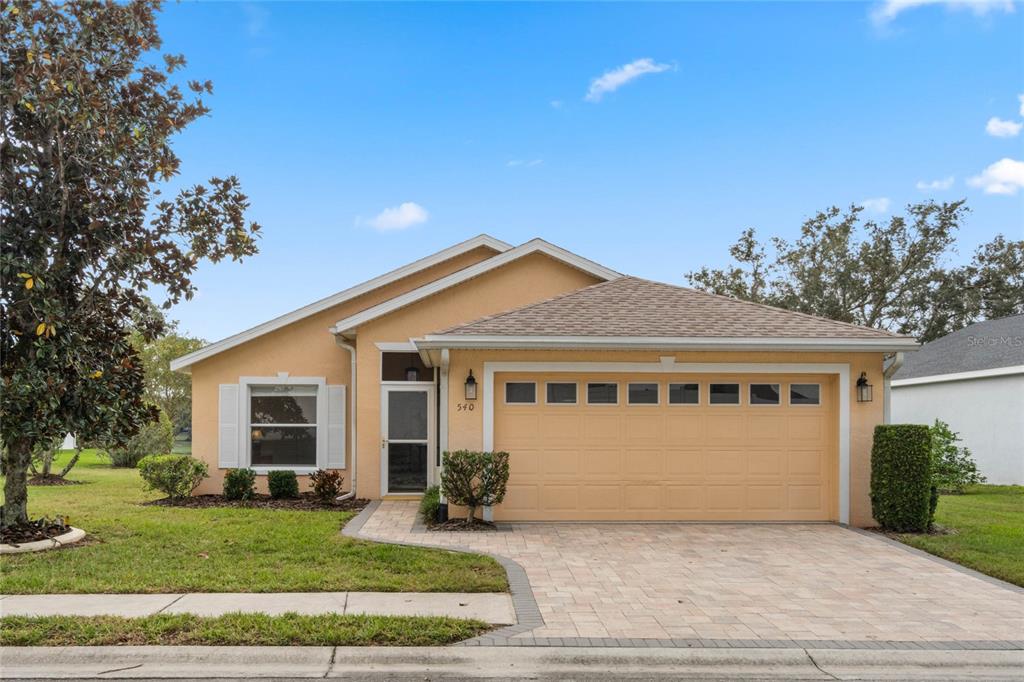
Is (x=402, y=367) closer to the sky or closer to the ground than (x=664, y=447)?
closer to the sky

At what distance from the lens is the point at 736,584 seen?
7.13 m

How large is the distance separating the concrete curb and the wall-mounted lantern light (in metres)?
5.90

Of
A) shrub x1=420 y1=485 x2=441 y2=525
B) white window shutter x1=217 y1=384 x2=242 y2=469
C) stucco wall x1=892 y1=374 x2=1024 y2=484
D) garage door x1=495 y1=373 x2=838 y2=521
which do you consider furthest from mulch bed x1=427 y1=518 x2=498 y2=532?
stucco wall x1=892 y1=374 x2=1024 y2=484

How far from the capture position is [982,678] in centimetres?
495


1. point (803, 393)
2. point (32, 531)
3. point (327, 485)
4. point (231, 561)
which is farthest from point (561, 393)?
point (32, 531)

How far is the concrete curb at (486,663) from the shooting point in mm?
4828

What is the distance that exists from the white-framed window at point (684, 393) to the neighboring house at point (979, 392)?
1116cm

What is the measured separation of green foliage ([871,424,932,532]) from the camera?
1006 centimetres

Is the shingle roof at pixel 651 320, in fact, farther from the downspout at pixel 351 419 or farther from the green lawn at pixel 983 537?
the downspout at pixel 351 419

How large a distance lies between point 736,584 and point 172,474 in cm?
1036

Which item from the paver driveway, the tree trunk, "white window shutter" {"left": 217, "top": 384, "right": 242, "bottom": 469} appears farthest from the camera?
"white window shutter" {"left": 217, "top": 384, "right": 242, "bottom": 469}

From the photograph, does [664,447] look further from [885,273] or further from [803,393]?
[885,273]

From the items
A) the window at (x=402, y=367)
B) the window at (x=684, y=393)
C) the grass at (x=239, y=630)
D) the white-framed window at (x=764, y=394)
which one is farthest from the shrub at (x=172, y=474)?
the white-framed window at (x=764, y=394)

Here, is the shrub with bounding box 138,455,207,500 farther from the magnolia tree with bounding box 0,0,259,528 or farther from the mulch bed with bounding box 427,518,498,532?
the mulch bed with bounding box 427,518,498,532
